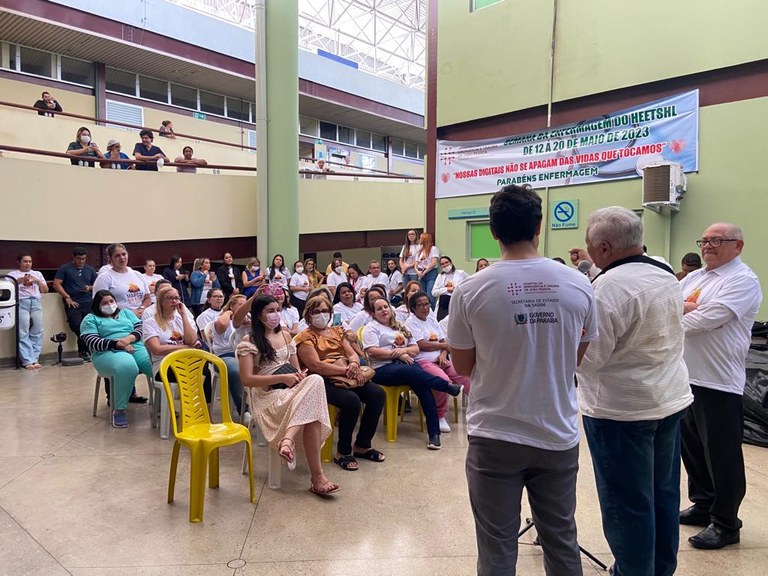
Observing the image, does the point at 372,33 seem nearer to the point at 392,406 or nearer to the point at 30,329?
the point at 30,329

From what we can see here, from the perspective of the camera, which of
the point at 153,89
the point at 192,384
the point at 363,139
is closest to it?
the point at 192,384

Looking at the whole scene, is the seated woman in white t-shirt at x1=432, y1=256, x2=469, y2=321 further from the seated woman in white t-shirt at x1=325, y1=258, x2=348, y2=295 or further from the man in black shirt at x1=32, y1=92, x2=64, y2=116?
the man in black shirt at x1=32, y1=92, x2=64, y2=116

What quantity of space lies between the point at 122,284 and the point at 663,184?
6340 mm

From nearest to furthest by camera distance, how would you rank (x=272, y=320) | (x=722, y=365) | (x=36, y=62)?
(x=722, y=365) → (x=272, y=320) → (x=36, y=62)

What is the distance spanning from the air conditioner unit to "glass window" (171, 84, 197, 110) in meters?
12.2

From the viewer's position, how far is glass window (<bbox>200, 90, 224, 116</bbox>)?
14.8m

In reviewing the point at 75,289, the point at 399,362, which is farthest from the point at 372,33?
the point at 399,362

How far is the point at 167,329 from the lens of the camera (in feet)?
15.3

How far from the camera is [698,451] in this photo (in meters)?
2.78

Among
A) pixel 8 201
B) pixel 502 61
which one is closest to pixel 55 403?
pixel 8 201

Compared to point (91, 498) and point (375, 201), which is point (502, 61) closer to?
point (375, 201)

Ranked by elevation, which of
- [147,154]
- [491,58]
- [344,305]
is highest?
[491,58]

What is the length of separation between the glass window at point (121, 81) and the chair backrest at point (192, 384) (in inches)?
471

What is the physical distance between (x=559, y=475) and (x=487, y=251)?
7.12 metres
